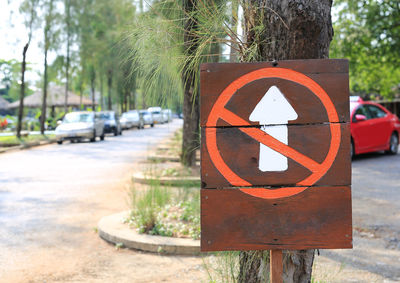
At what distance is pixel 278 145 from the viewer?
2547 millimetres

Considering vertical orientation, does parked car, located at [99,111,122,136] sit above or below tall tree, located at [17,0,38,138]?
below

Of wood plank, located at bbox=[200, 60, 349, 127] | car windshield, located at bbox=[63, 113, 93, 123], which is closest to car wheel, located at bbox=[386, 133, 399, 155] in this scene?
wood plank, located at bbox=[200, 60, 349, 127]

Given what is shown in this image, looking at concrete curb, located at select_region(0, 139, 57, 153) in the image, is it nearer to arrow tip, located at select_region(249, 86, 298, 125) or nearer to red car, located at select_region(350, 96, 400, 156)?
red car, located at select_region(350, 96, 400, 156)

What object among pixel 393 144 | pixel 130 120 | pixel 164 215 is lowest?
pixel 164 215

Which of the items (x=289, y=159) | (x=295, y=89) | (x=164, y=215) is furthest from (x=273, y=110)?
(x=164, y=215)

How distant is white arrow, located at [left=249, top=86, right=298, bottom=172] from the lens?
100.0 inches

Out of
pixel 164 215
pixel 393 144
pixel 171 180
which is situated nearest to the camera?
pixel 164 215

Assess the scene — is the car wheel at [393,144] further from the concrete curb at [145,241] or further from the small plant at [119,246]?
the small plant at [119,246]

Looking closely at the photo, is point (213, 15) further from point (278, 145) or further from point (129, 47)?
point (278, 145)

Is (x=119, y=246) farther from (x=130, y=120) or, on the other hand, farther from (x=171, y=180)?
(x=130, y=120)

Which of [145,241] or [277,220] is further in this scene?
[145,241]

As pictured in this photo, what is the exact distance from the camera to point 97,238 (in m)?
6.24

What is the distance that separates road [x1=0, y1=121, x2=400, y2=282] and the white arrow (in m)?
1.72

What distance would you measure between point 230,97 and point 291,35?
816 mm
